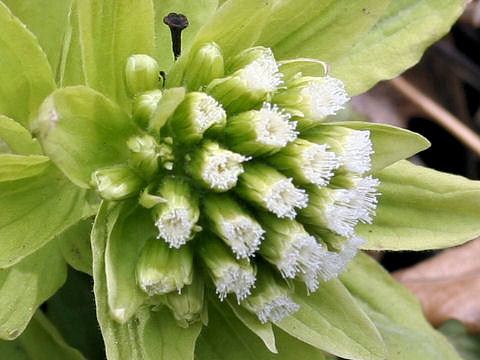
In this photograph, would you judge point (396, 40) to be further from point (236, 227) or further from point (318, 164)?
point (236, 227)

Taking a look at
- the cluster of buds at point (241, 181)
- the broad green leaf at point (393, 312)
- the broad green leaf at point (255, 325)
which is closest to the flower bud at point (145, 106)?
the cluster of buds at point (241, 181)

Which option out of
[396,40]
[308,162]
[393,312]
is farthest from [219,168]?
[393,312]

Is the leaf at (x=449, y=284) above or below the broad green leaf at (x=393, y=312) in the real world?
below

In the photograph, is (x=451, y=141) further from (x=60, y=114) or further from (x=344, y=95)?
(x=60, y=114)

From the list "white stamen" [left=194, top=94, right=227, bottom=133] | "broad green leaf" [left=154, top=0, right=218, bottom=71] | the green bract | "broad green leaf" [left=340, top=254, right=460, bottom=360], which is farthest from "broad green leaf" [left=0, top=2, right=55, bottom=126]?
"broad green leaf" [left=340, top=254, right=460, bottom=360]

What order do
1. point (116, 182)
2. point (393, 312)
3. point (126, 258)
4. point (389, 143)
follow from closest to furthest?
1. point (116, 182)
2. point (126, 258)
3. point (389, 143)
4. point (393, 312)

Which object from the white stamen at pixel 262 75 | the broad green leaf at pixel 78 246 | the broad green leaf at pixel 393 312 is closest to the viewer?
the white stamen at pixel 262 75

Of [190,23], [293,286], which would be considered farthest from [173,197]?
[190,23]

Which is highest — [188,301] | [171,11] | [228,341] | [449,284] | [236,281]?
[171,11]

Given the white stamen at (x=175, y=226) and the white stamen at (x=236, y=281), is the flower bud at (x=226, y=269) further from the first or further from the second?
the white stamen at (x=175, y=226)
